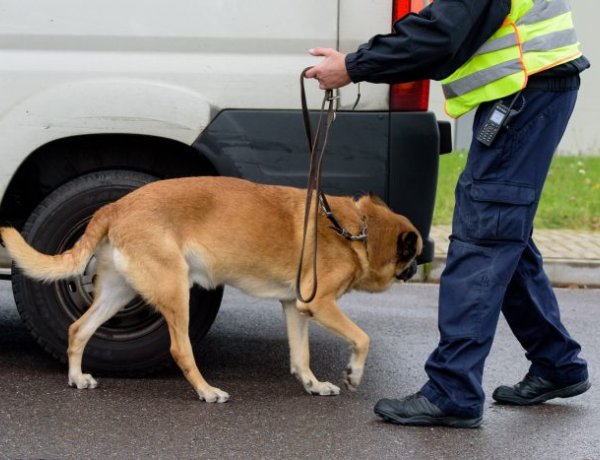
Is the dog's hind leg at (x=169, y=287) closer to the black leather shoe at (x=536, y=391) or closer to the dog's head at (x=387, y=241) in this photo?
the dog's head at (x=387, y=241)

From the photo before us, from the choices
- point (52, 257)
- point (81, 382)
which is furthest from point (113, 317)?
point (52, 257)

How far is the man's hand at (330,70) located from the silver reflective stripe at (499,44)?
464 mm

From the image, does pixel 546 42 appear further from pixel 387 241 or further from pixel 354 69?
pixel 387 241

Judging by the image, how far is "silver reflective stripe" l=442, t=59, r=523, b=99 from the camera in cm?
379

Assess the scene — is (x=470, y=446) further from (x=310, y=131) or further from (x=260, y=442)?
(x=310, y=131)

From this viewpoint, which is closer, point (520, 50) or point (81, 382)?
point (520, 50)

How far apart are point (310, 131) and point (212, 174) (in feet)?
1.78

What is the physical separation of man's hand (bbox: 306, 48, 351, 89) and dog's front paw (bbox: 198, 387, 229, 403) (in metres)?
1.25

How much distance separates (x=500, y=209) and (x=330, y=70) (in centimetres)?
76

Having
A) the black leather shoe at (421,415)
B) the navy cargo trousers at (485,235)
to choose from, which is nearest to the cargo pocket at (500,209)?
the navy cargo trousers at (485,235)

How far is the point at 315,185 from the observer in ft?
14.0

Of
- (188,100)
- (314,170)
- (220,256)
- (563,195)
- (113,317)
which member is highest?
(188,100)

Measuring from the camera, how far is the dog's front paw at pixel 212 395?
4.26 metres

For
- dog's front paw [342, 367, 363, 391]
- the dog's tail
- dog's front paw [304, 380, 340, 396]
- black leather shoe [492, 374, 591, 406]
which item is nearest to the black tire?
the dog's tail
